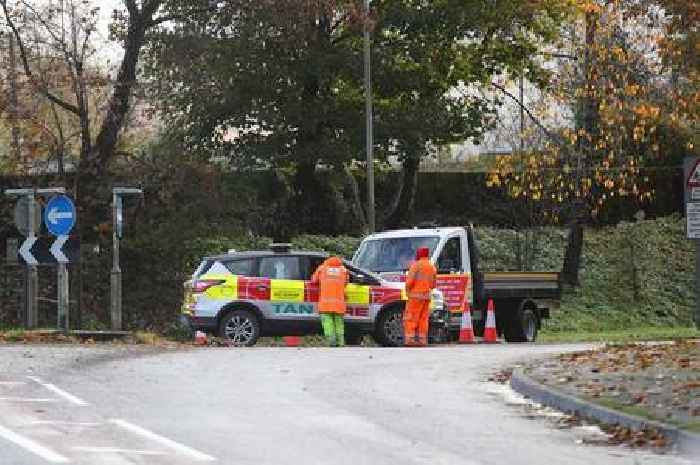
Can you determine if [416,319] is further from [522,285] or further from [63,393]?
[63,393]

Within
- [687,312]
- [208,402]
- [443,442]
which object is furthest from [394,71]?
[443,442]

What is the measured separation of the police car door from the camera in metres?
26.8

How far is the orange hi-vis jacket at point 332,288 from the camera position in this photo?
26.0 m

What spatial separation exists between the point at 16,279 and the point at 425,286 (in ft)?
49.3

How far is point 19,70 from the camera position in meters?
35.8

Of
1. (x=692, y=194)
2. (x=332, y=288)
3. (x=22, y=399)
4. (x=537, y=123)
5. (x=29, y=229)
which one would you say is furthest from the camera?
(x=537, y=123)

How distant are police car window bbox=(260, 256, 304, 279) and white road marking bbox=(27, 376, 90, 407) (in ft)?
32.0

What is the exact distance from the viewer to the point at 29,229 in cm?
2791

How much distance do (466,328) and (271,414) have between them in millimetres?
16019

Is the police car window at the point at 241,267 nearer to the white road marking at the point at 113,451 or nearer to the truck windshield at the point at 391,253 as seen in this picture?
the truck windshield at the point at 391,253

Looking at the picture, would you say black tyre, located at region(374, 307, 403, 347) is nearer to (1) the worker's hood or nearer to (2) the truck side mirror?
(1) the worker's hood

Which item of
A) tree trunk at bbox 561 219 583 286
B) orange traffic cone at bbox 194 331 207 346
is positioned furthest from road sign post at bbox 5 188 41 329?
tree trunk at bbox 561 219 583 286

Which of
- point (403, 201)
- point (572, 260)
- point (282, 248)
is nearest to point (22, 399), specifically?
point (282, 248)

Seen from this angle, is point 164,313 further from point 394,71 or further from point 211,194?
point 394,71
